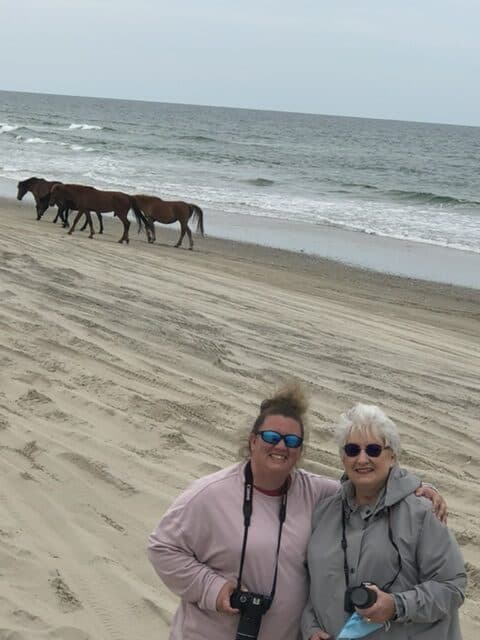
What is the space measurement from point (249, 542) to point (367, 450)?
17.0 inches

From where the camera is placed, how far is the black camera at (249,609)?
2.55 meters

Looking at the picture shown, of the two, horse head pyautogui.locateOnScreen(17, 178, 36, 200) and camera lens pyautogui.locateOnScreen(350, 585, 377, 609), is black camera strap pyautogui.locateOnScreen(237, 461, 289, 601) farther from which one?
horse head pyautogui.locateOnScreen(17, 178, 36, 200)

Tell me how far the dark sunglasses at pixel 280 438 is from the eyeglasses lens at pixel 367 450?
0.15m

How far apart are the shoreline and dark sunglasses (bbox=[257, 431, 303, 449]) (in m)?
12.5

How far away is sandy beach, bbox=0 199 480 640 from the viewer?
3988 mm

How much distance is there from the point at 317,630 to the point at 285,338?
545cm

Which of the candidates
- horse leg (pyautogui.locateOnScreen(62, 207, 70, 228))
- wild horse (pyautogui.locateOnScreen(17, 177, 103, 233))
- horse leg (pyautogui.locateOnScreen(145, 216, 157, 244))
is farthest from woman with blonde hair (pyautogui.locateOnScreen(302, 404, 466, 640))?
A: wild horse (pyautogui.locateOnScreen(17, 177, 103, 233))

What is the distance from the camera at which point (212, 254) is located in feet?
50.4

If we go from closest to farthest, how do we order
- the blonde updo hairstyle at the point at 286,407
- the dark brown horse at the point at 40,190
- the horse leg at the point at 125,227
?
the blonde updo hairstyle at the point at 286,407
the horse leg at the point at 125,227
the dark brown horse at the point at 40,190

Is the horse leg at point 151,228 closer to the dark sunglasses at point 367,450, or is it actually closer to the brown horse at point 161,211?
the brown horse at point 161,211

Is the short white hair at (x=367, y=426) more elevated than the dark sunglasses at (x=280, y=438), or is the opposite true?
the short white hair at (x=367, y=426)

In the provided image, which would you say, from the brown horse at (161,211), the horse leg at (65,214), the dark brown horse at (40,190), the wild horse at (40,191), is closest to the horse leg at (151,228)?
the brown horse at (161,211)

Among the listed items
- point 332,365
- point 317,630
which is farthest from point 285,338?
point 317,630

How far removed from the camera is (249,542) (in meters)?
2.58
